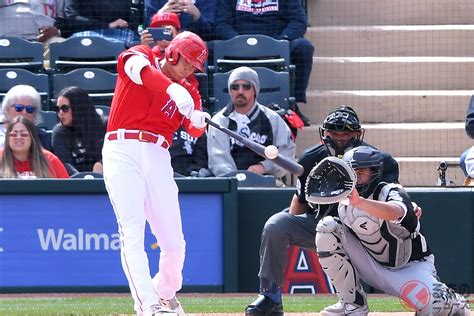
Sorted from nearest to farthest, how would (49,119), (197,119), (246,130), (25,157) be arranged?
1. (197,119)
2. (25,157)
3. (246,130)
4. (49,119)

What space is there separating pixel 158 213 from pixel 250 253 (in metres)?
2.38

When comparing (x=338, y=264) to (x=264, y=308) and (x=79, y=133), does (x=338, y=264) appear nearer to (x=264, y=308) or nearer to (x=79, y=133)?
(x=264, y=308)

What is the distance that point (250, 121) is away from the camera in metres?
8.85

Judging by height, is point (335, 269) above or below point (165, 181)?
below

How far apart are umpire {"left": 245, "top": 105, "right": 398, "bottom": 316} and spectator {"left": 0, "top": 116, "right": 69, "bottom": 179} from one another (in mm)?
2579

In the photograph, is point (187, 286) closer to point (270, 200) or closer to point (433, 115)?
point (270, 200)

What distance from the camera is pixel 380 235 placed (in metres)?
5.82

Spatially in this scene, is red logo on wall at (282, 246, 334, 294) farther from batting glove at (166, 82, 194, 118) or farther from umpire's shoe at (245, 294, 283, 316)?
batting glove at (166, 82, 194, 118)

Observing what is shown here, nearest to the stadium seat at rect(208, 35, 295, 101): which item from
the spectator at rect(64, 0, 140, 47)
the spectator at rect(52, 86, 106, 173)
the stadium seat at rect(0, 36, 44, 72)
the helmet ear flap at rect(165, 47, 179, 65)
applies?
the spectator at rect(64, 0, 140, 47)

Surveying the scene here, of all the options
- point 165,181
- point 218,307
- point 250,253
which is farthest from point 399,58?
point 165,181

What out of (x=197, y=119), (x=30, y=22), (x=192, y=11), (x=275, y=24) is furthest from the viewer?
(x=30, y=22)

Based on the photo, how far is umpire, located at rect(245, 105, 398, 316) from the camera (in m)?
6.25

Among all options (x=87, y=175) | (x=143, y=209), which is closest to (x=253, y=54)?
(x=87, y=175)

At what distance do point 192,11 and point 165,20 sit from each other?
0.60m
